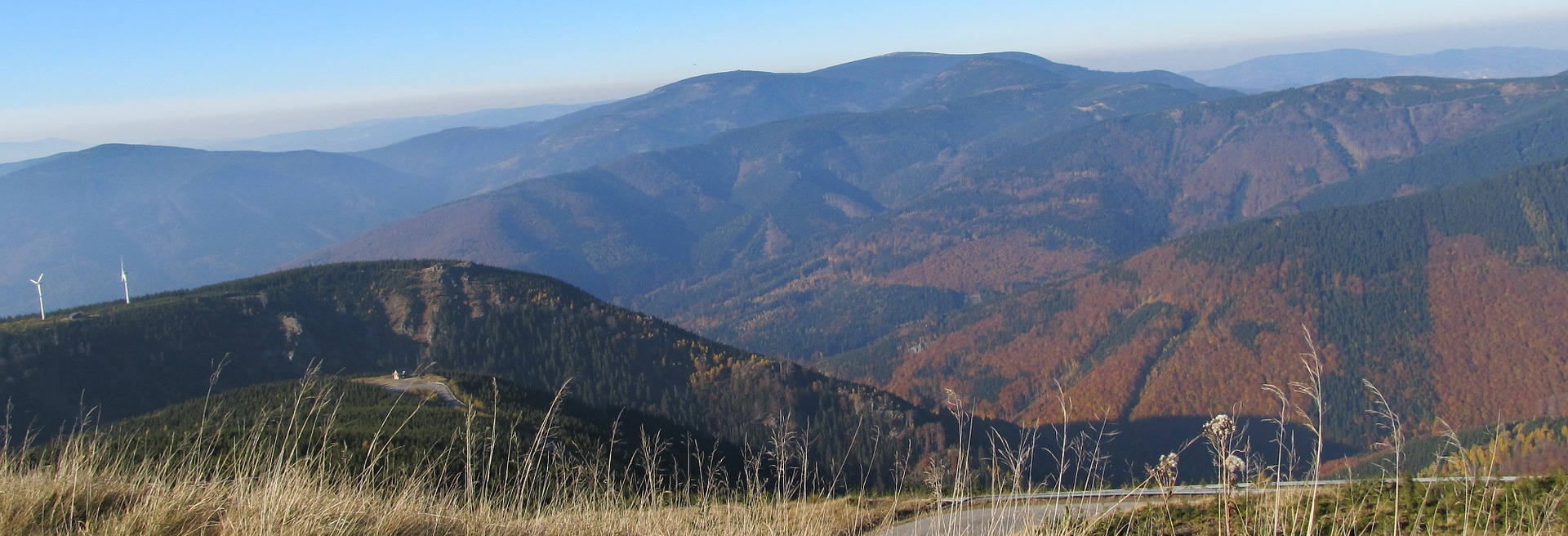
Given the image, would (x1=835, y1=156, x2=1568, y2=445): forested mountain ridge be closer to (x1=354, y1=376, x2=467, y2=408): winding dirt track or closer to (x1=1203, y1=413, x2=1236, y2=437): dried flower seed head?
(x1=354, y1=376, x2=467, y2=408): winding dirt track

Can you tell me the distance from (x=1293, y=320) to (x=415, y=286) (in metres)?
132

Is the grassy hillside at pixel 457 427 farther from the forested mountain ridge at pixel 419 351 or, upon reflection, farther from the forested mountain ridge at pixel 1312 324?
the forested mountain ridge at pixel 1312 324

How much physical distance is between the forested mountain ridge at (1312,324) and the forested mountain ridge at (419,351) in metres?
52.6

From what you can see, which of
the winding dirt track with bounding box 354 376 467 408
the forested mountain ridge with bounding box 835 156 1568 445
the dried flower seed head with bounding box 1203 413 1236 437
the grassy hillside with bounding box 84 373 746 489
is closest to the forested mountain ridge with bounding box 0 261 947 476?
the winding dirt track with bounding box 354 376 467 408

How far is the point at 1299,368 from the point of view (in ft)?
397

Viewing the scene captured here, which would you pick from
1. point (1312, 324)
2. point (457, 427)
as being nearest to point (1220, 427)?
point (457, 427)

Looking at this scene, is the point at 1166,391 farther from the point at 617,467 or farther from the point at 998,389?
the point at 617,467

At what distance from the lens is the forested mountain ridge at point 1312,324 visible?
393ft

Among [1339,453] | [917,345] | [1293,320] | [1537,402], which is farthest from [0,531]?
[917,345]

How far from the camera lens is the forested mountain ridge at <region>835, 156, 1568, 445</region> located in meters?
120

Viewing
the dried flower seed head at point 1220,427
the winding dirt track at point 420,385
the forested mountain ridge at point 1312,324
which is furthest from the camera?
the forested mountain ridge at point 1312,324

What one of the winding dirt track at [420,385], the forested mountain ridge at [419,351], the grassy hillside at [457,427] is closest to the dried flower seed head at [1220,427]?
the grassy hillside at [457,427]

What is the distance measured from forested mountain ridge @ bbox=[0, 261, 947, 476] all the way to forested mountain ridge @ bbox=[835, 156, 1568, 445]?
173 feet

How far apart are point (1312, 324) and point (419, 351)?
5367 inches
